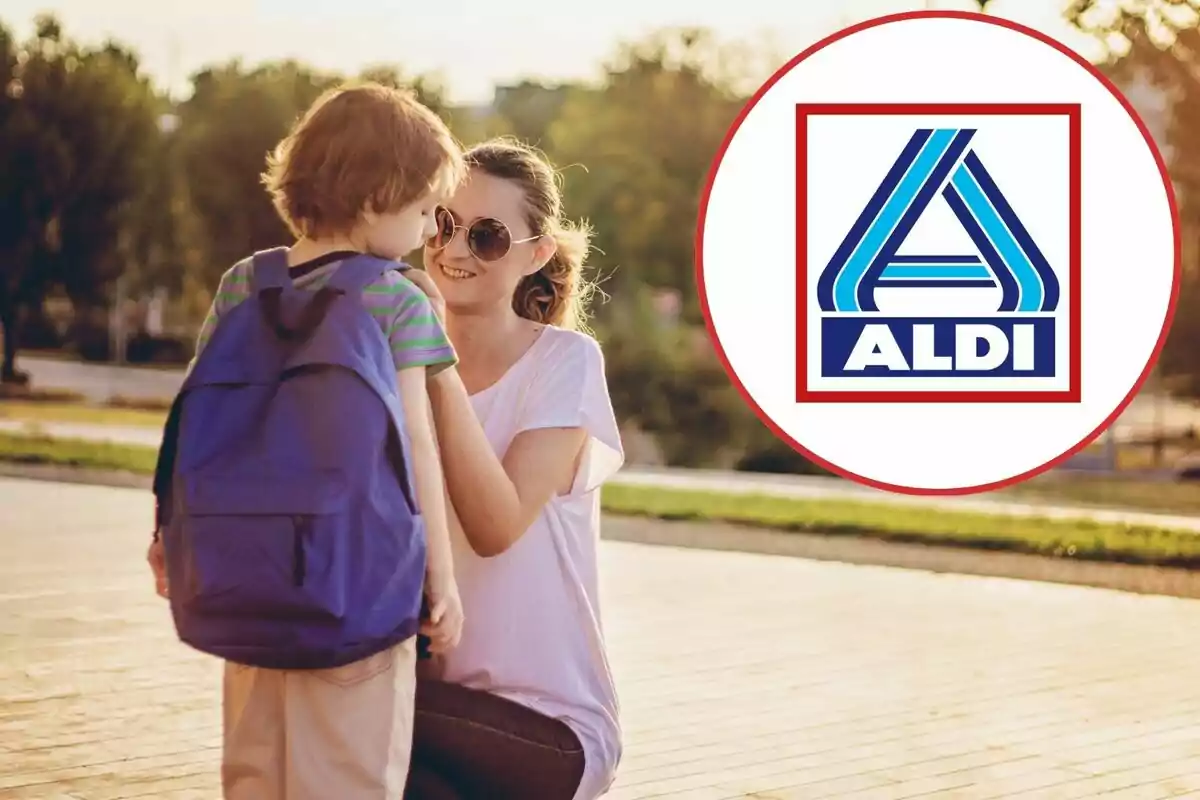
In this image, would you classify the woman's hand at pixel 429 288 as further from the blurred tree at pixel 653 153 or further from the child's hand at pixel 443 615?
the blurred tree at pixel 653 153

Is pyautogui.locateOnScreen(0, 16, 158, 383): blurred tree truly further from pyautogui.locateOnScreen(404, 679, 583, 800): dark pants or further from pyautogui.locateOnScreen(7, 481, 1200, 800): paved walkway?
pyautogui.locateOnScreen(404, 679, 583, 800): dark pants

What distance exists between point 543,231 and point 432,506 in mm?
715

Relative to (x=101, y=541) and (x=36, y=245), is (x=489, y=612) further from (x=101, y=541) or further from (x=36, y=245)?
(x=36, y=245)

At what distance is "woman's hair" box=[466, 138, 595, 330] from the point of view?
322 centimetres

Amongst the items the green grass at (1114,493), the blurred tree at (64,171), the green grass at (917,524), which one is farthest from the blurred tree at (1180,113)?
the blurred tree at (64,171)

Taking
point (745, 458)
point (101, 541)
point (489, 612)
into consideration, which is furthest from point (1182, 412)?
point (489, 612)

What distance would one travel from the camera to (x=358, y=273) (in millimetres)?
2621

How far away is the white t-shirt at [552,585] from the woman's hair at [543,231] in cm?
16

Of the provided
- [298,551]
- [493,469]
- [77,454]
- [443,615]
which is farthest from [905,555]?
[298,551]

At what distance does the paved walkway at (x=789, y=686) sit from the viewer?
6223 mm

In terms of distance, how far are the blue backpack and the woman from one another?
1.27 feet

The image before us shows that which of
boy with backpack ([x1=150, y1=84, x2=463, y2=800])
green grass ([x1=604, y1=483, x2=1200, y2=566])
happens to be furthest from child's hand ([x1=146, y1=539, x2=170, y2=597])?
green grass ([x1=604, y1=483, x2=1200, y2=566])

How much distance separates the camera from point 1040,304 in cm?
1457

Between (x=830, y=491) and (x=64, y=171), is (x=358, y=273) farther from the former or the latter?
(x=64, y=171)
